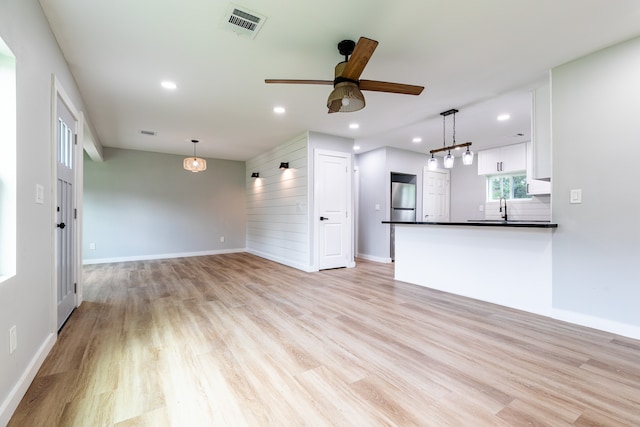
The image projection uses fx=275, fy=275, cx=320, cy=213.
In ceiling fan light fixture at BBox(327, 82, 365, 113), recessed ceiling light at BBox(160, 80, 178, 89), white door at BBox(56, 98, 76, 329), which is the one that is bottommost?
white door at BBox(56, 98, 76, 329)

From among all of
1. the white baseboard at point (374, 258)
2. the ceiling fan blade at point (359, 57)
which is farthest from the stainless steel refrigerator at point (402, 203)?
the ceiling fan blade at point (359, 57)

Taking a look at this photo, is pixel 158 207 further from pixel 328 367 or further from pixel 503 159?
pixel 503 159

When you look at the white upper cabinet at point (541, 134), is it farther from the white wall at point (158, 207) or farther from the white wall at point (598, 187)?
the white wall at point (158, 207)

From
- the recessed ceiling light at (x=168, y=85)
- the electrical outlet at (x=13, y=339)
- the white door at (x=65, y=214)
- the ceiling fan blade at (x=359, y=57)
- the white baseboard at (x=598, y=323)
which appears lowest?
the white baseboard at (x=598, y=323)

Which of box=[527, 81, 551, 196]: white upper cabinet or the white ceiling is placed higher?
the white ceiling

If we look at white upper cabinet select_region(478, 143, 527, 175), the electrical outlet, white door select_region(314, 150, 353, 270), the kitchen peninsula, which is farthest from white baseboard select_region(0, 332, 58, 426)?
white upper cabinet select_region(478, 143, 527, 175)

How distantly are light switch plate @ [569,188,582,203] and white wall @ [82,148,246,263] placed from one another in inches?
277

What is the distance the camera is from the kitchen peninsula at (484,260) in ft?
9.58

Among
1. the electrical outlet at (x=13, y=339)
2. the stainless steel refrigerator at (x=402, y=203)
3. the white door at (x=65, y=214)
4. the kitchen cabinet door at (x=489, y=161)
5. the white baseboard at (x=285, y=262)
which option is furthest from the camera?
the stainless steel refrigerator at (x=402, y=203)

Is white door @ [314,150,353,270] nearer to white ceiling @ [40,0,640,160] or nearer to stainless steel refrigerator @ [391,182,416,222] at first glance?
white ceiling @ [40,0,640,160]

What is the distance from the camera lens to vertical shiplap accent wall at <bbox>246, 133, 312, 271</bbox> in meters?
5.21

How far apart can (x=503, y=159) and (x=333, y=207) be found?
12.7 feet

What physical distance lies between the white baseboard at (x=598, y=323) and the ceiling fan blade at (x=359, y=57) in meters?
3.03

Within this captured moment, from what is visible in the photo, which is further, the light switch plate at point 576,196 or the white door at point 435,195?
the white door at point 435,195
